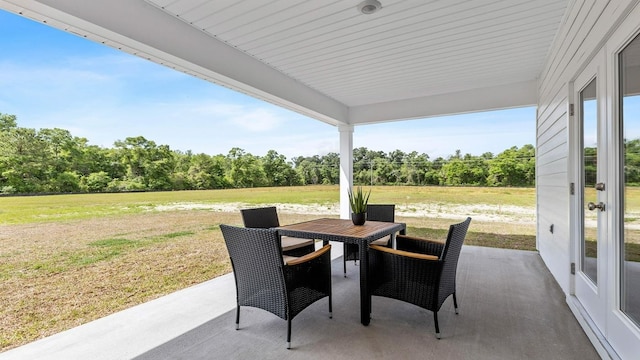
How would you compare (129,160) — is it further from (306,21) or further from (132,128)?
(306,21)

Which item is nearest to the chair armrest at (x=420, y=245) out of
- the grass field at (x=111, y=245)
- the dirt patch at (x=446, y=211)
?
the grass field at (x=111, y=245)

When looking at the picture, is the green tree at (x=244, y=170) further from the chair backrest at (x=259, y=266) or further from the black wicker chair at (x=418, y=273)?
the black wicker chair at (x=418, y=273)

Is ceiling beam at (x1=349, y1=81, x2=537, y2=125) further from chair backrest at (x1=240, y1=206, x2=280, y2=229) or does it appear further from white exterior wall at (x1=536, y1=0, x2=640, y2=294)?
chair backrest at (x1=240, y1=206, x2=280, y2=229)

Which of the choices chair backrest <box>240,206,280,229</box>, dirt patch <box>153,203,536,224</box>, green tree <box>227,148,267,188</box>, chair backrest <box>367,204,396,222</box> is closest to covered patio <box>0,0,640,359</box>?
chair backrest <box>240,206,280,229</box>

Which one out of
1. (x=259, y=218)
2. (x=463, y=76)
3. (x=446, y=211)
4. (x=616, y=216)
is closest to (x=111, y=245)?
(x=259, y=218)

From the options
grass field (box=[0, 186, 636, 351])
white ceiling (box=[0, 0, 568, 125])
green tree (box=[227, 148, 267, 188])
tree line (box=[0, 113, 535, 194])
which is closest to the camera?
white ceiling (box=[0, 0, 568, 125])

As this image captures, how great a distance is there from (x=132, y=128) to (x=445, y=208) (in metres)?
5.83

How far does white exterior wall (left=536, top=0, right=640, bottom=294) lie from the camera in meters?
1.99

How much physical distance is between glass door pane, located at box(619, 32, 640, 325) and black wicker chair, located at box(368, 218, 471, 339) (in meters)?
0.90

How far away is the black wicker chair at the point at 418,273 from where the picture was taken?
7.21ft

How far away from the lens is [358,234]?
8.60 feet

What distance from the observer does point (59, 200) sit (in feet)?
9.65

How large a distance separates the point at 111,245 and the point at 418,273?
325 cm

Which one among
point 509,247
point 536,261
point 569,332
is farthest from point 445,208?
point 569,332
